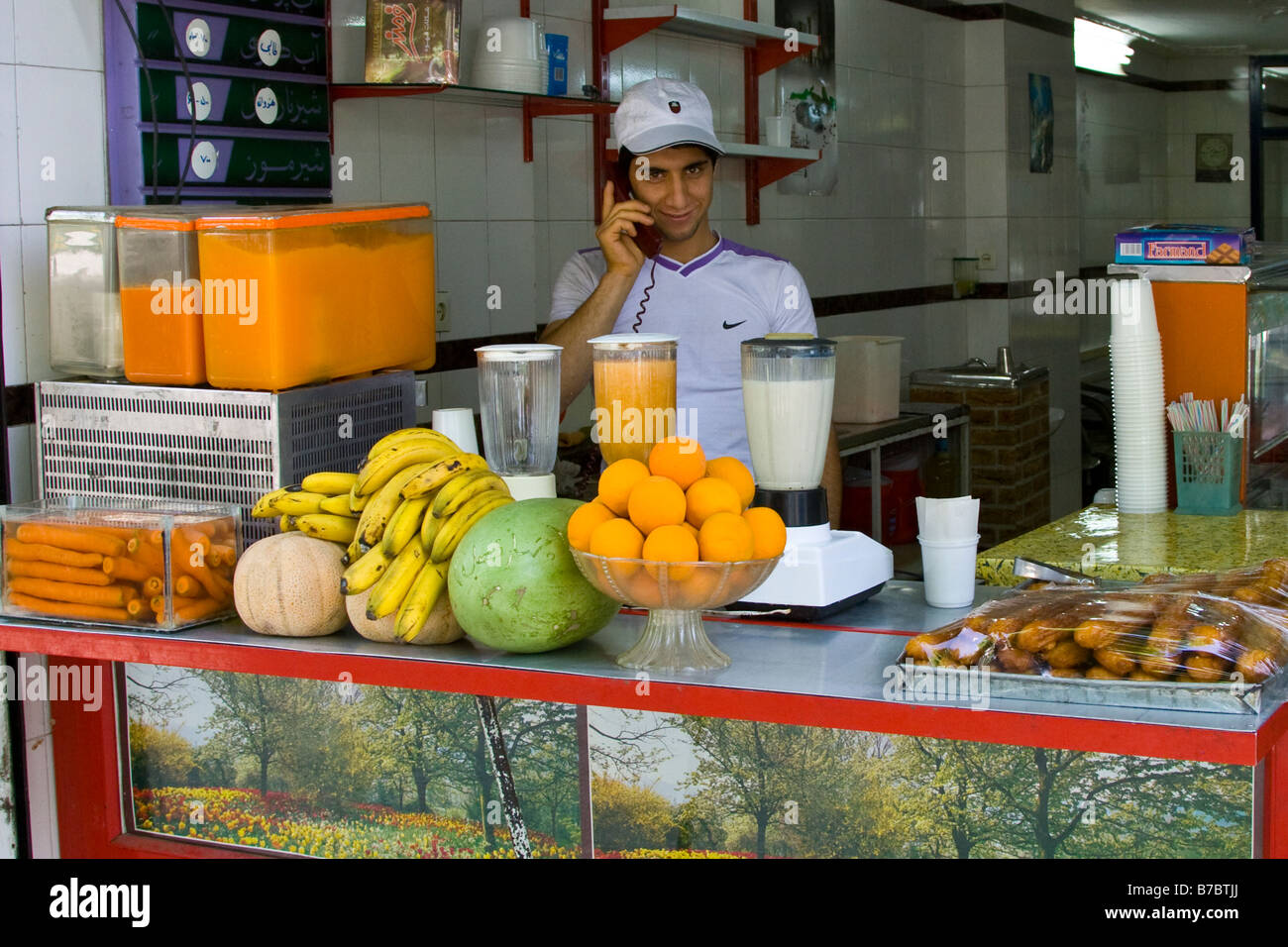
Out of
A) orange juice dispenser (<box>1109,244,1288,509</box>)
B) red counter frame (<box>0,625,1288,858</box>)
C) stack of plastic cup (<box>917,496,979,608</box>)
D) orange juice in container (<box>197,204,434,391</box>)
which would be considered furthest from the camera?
orange juice dispenser (<box>1109,244,1288,509</box>)

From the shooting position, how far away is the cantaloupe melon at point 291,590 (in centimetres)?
211

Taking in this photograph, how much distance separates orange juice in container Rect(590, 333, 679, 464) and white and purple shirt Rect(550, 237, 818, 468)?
1.04 metres

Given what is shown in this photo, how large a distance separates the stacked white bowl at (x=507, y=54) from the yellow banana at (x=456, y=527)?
6.14 ft

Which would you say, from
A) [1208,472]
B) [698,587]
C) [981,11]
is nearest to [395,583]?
[698,587]

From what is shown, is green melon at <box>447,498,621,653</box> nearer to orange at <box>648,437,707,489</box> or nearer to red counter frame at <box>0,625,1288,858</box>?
red counter frame at <box>0,625,1288,858</box>

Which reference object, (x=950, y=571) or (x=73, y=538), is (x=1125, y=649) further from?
(x=73, y=538)

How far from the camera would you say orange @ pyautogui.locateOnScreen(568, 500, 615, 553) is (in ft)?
6.17

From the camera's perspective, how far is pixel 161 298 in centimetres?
241

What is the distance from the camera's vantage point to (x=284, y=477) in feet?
7.64

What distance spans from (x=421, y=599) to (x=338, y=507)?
0.87ft

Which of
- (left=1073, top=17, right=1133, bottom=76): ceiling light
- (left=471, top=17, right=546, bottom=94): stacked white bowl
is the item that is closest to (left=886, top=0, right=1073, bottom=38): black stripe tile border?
(left=1073, top=17, right=1133, bottom=76): ceiling light

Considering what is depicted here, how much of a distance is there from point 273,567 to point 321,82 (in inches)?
63.3

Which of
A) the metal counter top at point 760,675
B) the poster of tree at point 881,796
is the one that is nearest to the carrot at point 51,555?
the metal counter top at point 760,675
